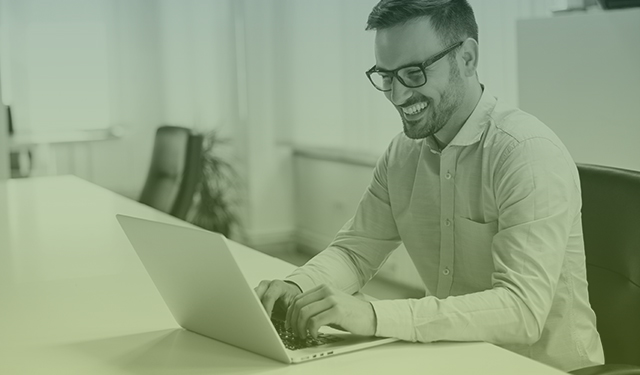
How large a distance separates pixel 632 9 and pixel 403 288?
8.33 feet

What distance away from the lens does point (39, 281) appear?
1.92 m

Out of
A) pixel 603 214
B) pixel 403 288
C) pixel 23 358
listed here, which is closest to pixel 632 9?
pixel 603 214

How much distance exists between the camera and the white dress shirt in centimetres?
138

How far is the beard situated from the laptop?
514mm

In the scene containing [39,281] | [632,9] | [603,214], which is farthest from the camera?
[632,9]

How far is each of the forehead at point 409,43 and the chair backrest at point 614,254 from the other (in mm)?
402

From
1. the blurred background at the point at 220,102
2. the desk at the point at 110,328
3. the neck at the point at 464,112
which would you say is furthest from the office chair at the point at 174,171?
the neck at the point at 464,112

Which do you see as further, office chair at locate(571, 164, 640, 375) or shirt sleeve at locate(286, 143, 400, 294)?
shirt sleeve at locate(286, 143, 400, 294)

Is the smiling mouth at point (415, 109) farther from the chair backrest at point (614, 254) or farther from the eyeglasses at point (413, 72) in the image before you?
the chair backrest at point (614, 254)

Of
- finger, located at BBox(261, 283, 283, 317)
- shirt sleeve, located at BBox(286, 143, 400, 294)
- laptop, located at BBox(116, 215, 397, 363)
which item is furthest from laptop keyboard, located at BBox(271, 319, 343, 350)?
shirt sleeve, located at BBox(286, 143, 400, 294)

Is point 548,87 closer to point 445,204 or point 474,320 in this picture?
point 445,204

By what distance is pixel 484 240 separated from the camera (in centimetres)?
168

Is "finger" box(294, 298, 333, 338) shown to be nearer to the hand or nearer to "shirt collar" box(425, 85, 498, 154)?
the hand

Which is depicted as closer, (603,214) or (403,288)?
(603,214)
